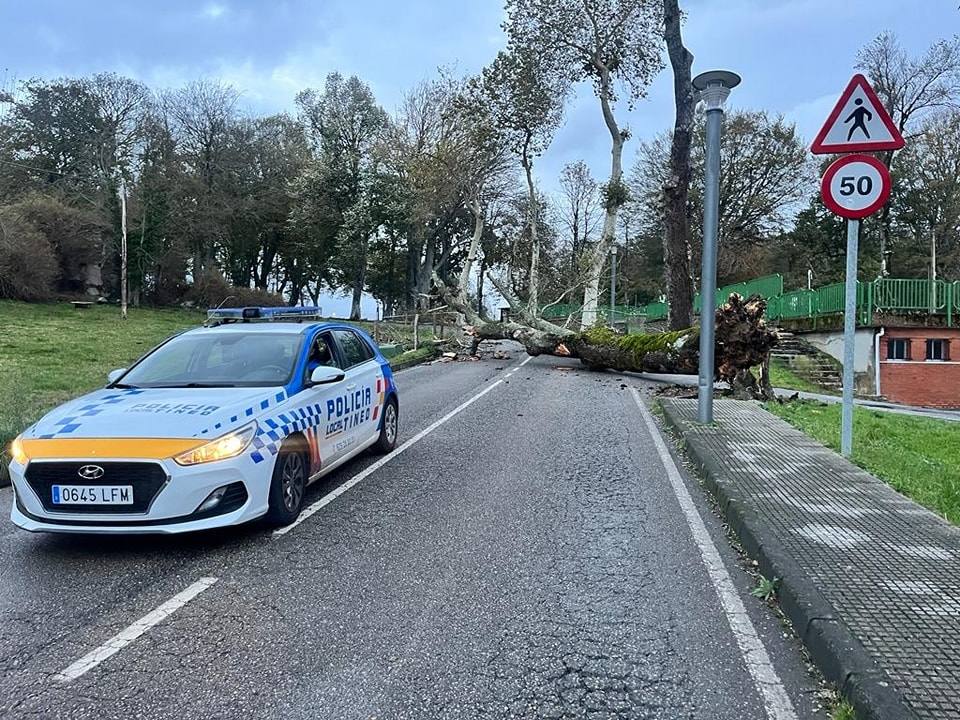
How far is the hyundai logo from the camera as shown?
450 cm

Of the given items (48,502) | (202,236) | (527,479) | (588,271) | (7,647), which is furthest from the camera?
(202,236)

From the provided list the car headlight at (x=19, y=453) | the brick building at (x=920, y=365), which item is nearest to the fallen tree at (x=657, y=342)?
the brick building at (x=920, y=365)

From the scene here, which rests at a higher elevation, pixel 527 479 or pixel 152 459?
pixel 152 459

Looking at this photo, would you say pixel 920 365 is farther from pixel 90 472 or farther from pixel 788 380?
pixel 90 472

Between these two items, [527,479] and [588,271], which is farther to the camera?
[588,271]

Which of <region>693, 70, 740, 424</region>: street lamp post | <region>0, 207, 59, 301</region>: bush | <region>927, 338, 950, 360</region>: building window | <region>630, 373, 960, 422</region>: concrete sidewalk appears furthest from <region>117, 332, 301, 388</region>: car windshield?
<region>0, 207, 59, 301</region>: bush

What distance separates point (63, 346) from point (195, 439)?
1626 cm

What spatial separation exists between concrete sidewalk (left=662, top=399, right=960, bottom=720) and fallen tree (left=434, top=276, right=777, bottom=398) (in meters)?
6.06

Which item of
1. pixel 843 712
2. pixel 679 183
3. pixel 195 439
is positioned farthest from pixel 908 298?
pixel 195 439

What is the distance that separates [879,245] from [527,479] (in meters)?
43.1

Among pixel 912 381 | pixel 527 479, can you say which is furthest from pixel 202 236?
pixel 527 479

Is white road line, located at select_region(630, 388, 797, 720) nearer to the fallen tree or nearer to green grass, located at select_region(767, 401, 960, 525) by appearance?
green grass, located at select_region(767, 401, 960, 525)

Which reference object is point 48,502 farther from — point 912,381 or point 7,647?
point 912,381

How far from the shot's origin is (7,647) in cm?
353
